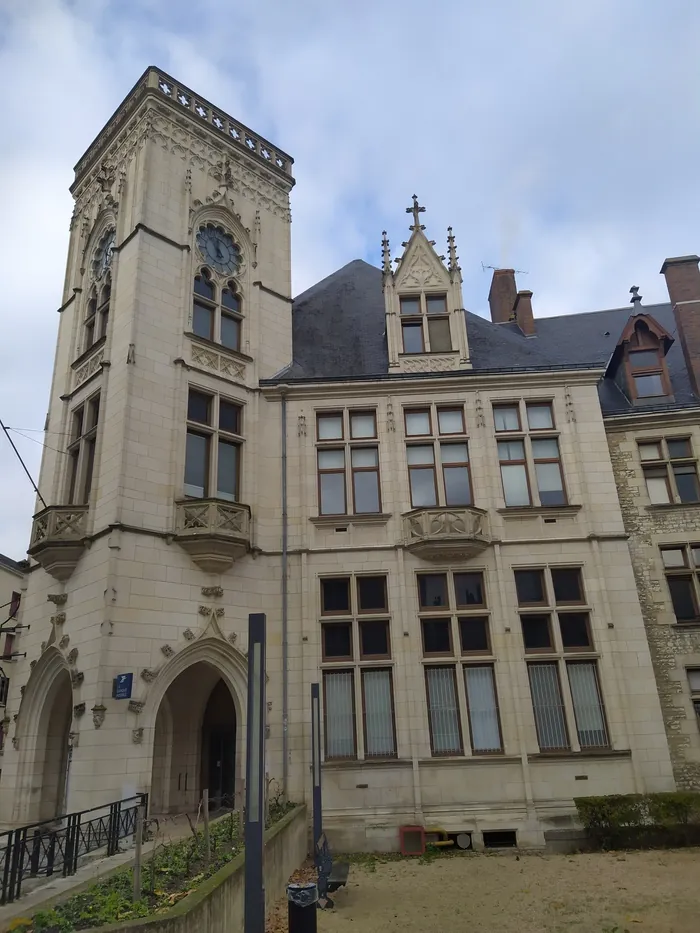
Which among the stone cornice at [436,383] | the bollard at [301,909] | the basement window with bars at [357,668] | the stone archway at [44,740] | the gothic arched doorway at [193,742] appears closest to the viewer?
the bollard at [301,909]

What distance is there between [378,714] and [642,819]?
5618 mm

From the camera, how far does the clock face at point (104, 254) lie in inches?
725

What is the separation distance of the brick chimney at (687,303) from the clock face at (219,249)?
12673 mm

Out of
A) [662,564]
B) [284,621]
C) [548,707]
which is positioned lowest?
[548,707]

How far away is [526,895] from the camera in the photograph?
10.5 m

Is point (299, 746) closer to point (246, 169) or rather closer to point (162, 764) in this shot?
point (162, 764)

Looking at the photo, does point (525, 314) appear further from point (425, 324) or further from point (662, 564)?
point (662, 564)

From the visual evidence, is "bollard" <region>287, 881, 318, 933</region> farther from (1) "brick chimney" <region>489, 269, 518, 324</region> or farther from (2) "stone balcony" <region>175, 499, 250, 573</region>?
(1) "brick chimney" <region>489, 269, 518, 324</region>

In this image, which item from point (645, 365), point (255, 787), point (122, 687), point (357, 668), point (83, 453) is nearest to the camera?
point (255, 787)

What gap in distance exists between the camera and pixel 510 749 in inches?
591

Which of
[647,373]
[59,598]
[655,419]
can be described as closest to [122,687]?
[59,598]

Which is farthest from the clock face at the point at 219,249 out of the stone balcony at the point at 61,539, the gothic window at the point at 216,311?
the stone balcony at the point at 61,539

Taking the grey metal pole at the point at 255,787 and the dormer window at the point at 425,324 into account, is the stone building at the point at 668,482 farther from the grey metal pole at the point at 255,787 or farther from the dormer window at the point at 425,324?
the grey metal pole at the point at 255,787

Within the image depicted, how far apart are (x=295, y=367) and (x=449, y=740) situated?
Answer: 10.2 m
